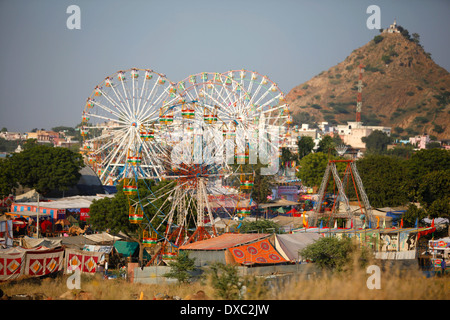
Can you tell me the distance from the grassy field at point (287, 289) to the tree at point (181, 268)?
607mm

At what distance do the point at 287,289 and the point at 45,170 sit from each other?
46530 millimetres

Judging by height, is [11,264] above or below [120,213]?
below

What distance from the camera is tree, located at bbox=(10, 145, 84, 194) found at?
6041 centimetres

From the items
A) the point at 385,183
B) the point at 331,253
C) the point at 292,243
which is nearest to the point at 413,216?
the point at 385,183

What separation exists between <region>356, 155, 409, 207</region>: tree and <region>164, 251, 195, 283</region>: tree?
25930 mm

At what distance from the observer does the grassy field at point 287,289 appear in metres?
16.0

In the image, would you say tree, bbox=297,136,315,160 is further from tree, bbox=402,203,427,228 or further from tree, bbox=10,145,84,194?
tree, bbox=402,203,427,228

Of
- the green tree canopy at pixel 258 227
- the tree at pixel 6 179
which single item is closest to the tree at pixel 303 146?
the tree at pixel 6 179

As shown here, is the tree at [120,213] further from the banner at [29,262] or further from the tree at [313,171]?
the tree at [313,171]

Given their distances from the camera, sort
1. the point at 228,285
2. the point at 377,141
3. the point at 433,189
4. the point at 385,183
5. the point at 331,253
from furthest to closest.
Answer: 1. the point at 377,141
2. the point at 385,183
3. the point at 433,189
4. the point at 331,253
5. the point at 228,285

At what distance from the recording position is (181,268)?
26141 mm

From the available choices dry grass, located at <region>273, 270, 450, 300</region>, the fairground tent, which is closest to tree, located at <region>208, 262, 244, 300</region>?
dry grass, located at <region>273, 270, 450, 300</region>

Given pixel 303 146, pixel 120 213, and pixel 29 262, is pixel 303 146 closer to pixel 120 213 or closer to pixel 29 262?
pixel 120 213
